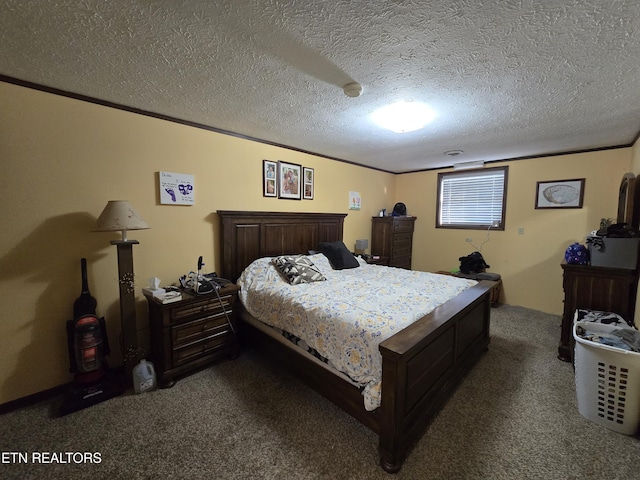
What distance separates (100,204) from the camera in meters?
2.17

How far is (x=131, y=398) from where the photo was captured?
6.61 feet

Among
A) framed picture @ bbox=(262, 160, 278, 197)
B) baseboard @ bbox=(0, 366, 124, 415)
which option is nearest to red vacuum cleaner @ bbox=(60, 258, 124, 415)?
baseboard @ bbox=(0, 366, 124, 415)

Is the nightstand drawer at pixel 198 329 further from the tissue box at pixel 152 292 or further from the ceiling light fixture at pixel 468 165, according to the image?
the ceiling light fixture at pixel 468 165

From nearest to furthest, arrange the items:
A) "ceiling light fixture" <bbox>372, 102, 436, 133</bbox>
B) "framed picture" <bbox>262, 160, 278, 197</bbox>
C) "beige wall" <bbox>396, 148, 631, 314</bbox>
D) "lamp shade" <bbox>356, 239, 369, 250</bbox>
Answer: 1. "ceiling light fixture" <bbox>372, 102, 436, 133</bbox>
2. "framed picture" <bbox>262, 160, 278, 197</bbox>
3. "beige wall" <bbox>396, 148, 631, 314</bbox>
4. "lamp shade" <bbox>356, 239, 369, 250</bbox>

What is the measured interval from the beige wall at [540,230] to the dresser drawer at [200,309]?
399 centimetres

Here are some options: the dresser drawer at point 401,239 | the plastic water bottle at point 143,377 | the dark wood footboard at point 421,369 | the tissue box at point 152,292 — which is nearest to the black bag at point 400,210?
the dresser drawer at point 401,239

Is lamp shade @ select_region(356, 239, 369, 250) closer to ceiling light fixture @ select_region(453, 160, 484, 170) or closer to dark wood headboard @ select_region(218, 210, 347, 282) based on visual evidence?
dark wood headboard @ select_region(218, 210, 347, 282)

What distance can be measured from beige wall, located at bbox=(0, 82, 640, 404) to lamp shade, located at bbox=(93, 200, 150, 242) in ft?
0.98

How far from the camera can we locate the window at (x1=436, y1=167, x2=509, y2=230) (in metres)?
4.24

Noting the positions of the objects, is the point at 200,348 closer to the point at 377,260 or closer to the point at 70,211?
the point at 70,211

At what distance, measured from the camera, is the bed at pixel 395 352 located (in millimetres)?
1454

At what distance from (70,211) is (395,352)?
257 centimetres

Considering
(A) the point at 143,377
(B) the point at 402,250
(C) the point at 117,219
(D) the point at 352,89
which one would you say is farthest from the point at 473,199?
(A) the point at 143,377

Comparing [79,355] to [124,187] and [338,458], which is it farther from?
[338,458]
